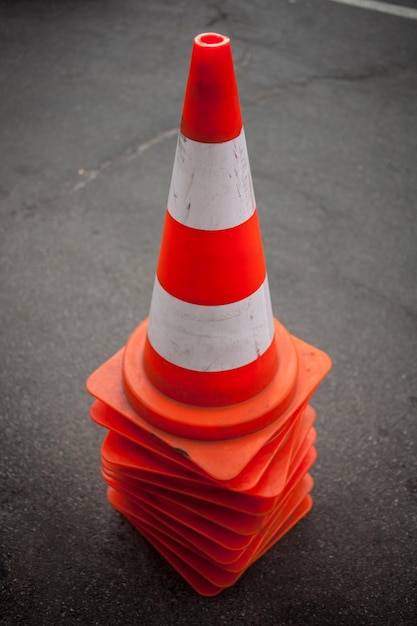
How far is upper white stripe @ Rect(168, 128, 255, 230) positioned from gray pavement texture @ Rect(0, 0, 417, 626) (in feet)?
4.96

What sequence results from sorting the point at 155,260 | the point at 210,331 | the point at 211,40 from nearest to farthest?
the point at 211,40 → the point at 210,331 → the point at 155,260

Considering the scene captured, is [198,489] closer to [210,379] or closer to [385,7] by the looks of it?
[210,379]

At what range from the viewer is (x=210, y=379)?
79.4 inches

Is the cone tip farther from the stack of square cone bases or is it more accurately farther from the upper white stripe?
the upper white stripe

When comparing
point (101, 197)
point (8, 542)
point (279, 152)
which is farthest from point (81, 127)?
point (8, 542)

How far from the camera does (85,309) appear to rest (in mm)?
3656

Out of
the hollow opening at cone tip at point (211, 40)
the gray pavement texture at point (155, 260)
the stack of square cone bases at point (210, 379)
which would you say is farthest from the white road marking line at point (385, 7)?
the hollow opening at cone tip at point (211, 40)

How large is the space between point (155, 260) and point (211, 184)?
2235mm

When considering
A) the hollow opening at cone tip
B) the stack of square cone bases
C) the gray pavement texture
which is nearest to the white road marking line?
the gray pavement texture

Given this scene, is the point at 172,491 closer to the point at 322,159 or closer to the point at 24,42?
the point at 322,159

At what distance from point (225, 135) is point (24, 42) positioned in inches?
214

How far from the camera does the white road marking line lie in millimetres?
6676

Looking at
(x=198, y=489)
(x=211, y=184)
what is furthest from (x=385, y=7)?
(x=198, y=489)

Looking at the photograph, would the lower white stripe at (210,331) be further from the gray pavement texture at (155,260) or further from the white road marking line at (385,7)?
the white road marking line at (385,7)
